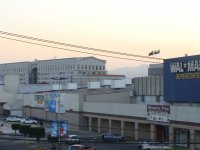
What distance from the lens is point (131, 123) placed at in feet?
186

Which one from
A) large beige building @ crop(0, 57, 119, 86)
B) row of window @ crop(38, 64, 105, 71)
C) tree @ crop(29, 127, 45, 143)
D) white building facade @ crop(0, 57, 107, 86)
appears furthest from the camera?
row of window @ crop(38, 64, 105, 71)

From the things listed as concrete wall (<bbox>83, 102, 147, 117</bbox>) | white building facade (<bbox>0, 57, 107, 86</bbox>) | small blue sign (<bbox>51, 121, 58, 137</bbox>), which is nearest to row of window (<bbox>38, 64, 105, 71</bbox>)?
white building facade (<bbox>0, 57, 107, 86</bbox>)

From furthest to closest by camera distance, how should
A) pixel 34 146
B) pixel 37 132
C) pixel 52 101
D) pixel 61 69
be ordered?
pixel 61 69 → pixel 52 101 → pixel 37 132 → pixel 34 146

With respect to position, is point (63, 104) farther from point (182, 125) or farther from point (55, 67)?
point (55, 67)

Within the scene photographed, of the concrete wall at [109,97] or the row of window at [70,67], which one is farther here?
the row of window at [70,67]

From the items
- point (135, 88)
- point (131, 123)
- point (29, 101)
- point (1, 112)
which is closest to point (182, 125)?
point (131, 123)

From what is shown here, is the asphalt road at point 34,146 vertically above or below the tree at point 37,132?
below

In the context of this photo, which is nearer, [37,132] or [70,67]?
[37,132]

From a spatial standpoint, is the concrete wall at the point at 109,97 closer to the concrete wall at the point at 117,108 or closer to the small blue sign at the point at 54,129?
the concrete wall at the point at 117,108

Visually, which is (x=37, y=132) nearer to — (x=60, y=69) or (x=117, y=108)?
(x=117, y=108)

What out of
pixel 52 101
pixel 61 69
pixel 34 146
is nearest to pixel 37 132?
pixel 34 146

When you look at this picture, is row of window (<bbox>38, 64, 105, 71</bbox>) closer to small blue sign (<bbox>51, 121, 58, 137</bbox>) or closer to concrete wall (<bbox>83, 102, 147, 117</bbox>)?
concrete wall (<bbox>83, 102, 147, 117</bbox>)

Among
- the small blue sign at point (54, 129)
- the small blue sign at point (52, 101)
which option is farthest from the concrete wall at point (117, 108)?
the small blue sign at point (54, 129)

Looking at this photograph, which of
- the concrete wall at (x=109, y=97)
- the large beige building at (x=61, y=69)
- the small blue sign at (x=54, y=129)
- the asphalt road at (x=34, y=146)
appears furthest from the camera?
the large beige building at (x=61, y=69)
